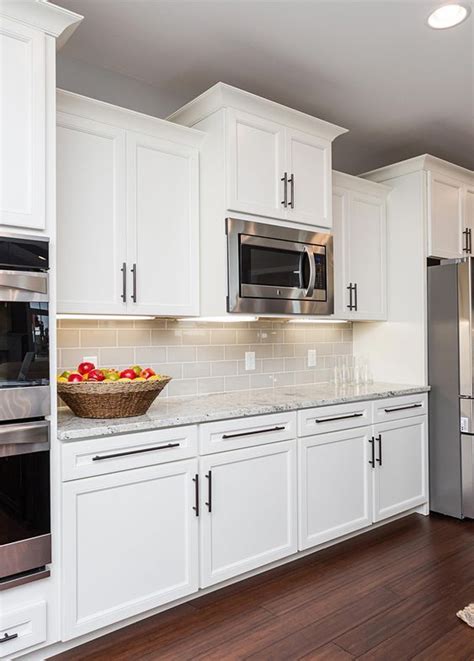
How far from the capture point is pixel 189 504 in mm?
2359

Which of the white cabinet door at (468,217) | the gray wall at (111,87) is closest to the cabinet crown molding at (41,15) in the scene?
the gray wall at (111,87)

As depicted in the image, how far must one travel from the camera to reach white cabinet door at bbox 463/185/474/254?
13.1 feet

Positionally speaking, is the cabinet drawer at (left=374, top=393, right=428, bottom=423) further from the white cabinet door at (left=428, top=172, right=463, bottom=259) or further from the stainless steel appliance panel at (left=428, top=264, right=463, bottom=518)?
the white cabinet door at (left=428, top=172, right=463, bottom=259)

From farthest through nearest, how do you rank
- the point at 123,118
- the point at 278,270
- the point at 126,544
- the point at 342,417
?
the point at 342,417 → the point at 278,270 → the point at 123,118 → the point at 126,544

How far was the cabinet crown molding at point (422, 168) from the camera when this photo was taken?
3.68 m

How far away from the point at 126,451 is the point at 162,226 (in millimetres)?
1174

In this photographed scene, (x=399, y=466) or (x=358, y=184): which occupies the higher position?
(x=358, y=184)

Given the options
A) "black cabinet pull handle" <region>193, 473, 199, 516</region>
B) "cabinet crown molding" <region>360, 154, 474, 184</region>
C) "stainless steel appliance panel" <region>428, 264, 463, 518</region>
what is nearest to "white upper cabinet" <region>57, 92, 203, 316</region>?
"black cabinet pull handle" <region>193, 473, 199, 516</region>

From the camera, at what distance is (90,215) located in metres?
2.44

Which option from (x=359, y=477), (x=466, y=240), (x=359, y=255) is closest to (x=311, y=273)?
(x=359, y=255)

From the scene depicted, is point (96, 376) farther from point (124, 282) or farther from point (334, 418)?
point (334, 418)

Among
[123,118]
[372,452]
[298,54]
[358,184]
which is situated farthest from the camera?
[358,184]

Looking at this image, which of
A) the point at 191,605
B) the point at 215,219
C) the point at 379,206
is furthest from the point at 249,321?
the point at 191,605

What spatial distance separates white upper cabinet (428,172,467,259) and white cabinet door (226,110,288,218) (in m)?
1.37
